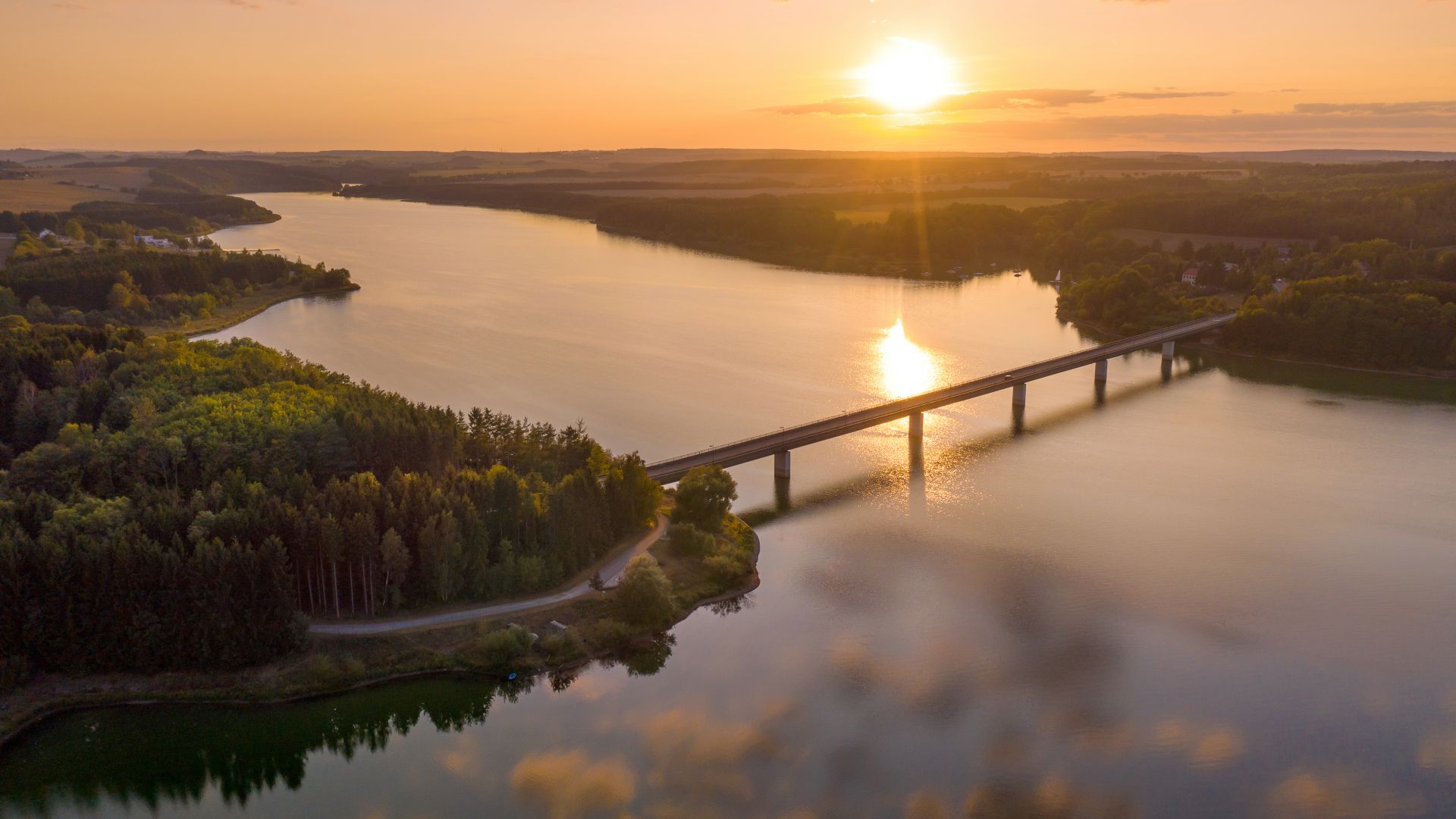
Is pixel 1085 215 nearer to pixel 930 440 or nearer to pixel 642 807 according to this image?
pixel 930 440

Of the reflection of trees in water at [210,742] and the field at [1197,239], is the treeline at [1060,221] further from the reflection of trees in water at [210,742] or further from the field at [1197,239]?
the reflection of trees in water at [210,742]

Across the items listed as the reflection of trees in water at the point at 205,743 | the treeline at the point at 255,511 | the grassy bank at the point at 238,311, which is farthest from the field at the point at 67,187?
the reflection of trees in water at the point at 205,743

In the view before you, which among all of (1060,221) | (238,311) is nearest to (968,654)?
(238,311)

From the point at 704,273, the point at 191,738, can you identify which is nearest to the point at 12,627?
the point at 191,738

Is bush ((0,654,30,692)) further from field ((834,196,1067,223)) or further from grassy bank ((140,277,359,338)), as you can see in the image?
field ((834,196,1067,223))

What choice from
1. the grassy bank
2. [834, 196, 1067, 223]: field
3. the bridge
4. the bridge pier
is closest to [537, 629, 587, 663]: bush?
the bridge
